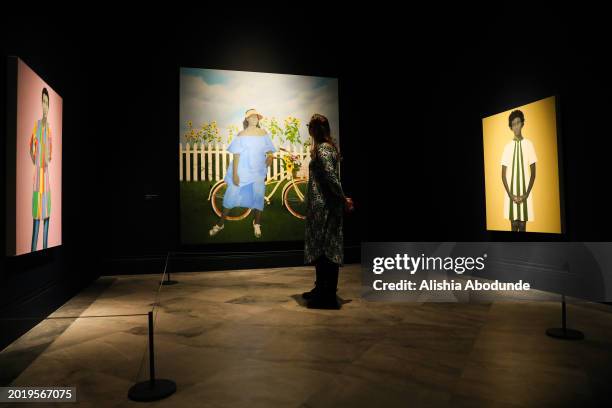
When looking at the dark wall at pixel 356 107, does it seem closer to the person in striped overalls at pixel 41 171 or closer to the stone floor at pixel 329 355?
the person in striped overalls at pixel 41 171

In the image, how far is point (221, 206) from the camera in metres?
6.18

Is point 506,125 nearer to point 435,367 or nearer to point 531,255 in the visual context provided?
point 531,255

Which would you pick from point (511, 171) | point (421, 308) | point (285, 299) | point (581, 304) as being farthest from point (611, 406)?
point (511, 171)

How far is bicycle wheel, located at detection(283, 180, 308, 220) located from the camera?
647 centimetres

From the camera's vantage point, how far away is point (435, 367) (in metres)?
2.28

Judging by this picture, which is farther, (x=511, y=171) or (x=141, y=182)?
(x=141, y=182)

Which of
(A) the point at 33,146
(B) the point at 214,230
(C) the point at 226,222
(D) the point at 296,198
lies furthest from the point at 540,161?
(A) the point at 33,146

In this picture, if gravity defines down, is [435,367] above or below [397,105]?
below

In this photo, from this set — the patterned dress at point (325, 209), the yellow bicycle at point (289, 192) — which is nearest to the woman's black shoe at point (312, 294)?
the patterned dress at point (325, 209)

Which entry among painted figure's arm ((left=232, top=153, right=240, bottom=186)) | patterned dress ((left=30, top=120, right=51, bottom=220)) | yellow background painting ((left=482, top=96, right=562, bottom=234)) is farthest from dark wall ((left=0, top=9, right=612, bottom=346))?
painted figure's arm ((left=232, top=153, right=240, bottom=186))

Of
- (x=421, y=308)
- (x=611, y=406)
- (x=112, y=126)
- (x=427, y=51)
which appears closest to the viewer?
(x=611, y=406)

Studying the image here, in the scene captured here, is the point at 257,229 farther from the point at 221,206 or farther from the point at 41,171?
the point at 41,171

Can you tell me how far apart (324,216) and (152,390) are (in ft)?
6.68

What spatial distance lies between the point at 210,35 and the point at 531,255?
4989 mm
